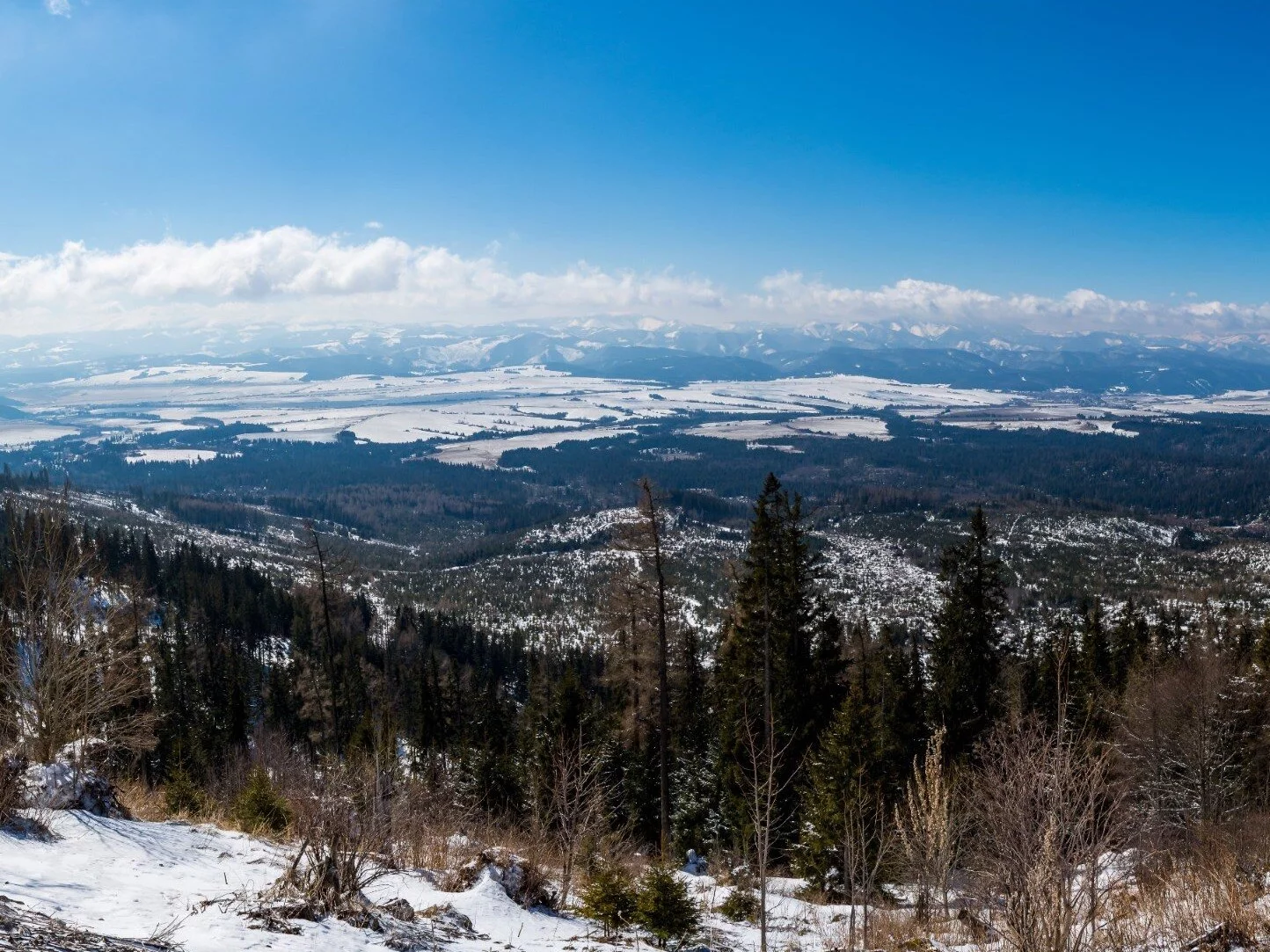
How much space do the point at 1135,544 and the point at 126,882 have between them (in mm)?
196175

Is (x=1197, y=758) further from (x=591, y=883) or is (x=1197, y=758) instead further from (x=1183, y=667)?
(x=591, y=883)

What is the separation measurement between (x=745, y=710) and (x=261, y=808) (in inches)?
373

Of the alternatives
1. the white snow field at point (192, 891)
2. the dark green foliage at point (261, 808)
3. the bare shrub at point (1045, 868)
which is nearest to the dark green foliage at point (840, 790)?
the white snow field at point (192, 891)

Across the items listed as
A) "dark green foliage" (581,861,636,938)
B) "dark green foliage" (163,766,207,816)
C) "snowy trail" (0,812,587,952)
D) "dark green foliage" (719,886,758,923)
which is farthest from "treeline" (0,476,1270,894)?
"snowy trail" (0,812,587,952)

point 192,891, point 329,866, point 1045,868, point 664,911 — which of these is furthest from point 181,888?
point 1045,868

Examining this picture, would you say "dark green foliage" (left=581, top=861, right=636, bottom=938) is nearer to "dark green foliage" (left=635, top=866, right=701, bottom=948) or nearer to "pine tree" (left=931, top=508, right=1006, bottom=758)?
"dark green foliage" (left=635, top=866, right=701, bottom=948)

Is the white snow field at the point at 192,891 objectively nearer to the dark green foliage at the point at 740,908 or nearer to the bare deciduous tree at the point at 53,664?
the dark green foliage at the point at 740,908

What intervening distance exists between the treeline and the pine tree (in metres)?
0.07

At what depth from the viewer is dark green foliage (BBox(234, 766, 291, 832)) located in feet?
46.2

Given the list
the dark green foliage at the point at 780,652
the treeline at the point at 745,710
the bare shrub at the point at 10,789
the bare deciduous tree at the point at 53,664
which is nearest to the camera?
the bare shrub at the point at 10,789

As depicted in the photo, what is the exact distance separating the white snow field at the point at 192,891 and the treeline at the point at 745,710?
7.62 feet

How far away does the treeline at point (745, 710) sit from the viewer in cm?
1459

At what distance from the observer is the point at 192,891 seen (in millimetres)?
8078

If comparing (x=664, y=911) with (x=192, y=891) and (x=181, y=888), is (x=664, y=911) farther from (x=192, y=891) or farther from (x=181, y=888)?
(x=181, y=888)
